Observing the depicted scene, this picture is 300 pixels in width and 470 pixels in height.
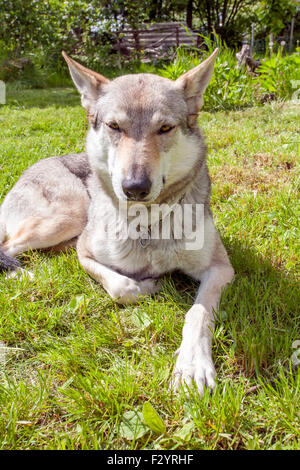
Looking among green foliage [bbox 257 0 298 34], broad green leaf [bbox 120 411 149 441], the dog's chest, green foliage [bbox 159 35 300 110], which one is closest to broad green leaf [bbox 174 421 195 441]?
broad green leaf [bbox 120 411 149 441]

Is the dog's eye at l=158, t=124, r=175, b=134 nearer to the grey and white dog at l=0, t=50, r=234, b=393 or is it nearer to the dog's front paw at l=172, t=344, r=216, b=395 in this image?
the grey and white dog at l=0, t=50, r=234, b=393

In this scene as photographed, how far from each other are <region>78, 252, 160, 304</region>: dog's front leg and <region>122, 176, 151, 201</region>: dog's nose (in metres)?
0.62

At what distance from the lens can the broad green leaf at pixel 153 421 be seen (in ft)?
4.65

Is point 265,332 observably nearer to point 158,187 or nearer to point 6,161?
point 158,187

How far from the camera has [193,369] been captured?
1.66 metres

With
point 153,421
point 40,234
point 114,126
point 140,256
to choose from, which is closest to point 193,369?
point 153,421

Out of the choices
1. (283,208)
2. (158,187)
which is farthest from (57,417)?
(283,208)

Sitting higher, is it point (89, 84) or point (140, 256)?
point (89, 84)

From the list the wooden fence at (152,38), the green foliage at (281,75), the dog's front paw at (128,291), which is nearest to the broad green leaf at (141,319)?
the dog's front paw at (128,291)

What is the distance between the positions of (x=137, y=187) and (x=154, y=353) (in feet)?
2.90

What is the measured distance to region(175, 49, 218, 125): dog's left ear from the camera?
237 centimetres

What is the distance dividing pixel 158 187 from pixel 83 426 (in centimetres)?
125

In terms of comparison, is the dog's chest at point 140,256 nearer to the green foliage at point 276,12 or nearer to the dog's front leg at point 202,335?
the dog's front leg at point 202,335

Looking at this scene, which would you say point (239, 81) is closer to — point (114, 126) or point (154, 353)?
point (114, 126)
